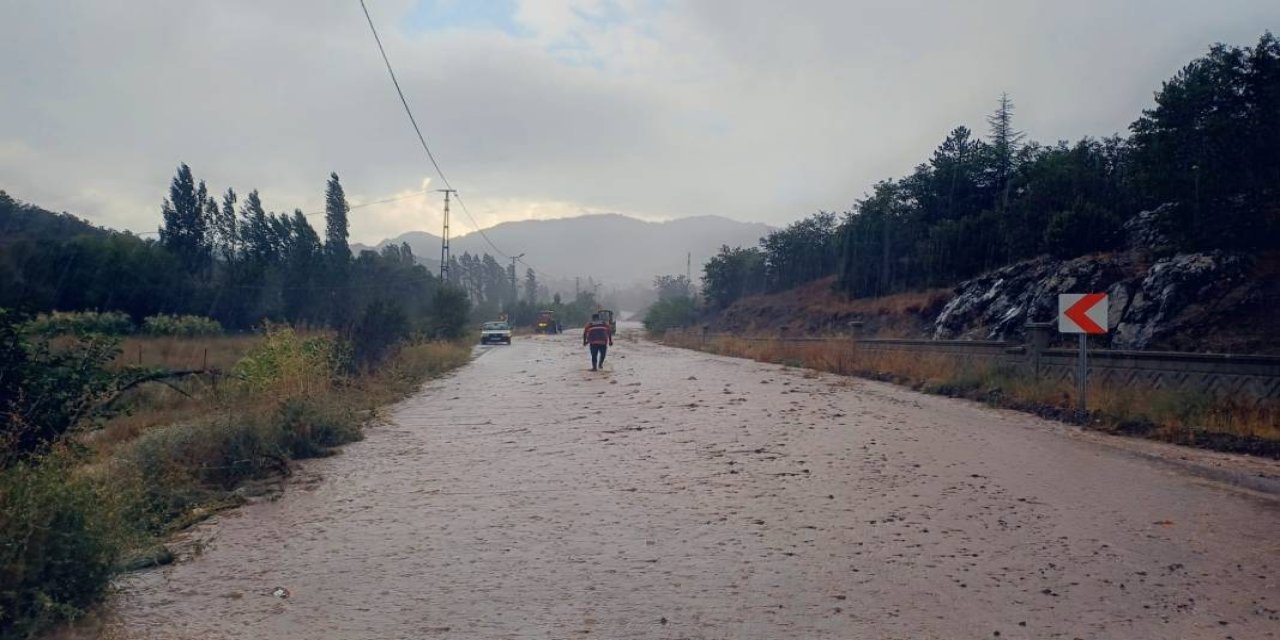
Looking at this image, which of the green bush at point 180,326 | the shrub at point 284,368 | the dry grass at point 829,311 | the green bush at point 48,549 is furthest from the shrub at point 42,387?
the dry grass at point 829,311

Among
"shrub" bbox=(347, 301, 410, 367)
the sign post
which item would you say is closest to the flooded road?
the sign post

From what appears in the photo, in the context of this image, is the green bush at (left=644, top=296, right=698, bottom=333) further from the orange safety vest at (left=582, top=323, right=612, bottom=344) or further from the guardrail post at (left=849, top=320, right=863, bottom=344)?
the orange safety vest at (left=582, top=323, right=612, bottom=344)

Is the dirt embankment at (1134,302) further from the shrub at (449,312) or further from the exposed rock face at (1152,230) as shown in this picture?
the shrub at (449,312)

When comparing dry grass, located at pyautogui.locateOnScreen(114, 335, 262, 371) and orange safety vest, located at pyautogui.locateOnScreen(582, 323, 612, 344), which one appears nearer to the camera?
dry grass, located at pyautogui.locateOnScreen(114, 335, 262, 371)

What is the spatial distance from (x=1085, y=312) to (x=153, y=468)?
14090 millimetres

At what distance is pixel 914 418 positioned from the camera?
1555cm

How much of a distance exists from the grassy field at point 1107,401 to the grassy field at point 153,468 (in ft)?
41.1

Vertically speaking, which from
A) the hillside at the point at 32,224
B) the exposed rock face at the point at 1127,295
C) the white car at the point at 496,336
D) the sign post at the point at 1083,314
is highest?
the hillside at the point at 32,224

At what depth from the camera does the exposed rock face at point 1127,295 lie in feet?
80.2

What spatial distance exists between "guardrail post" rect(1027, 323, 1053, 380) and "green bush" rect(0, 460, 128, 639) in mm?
18789

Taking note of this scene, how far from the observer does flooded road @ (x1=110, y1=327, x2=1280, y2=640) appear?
5055mm

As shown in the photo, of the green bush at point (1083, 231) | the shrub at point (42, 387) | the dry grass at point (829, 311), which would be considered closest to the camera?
the shrub at point (42, 387)

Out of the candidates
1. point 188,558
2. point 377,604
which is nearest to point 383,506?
point 188,558

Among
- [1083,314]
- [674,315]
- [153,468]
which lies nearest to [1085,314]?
[1083,314]
